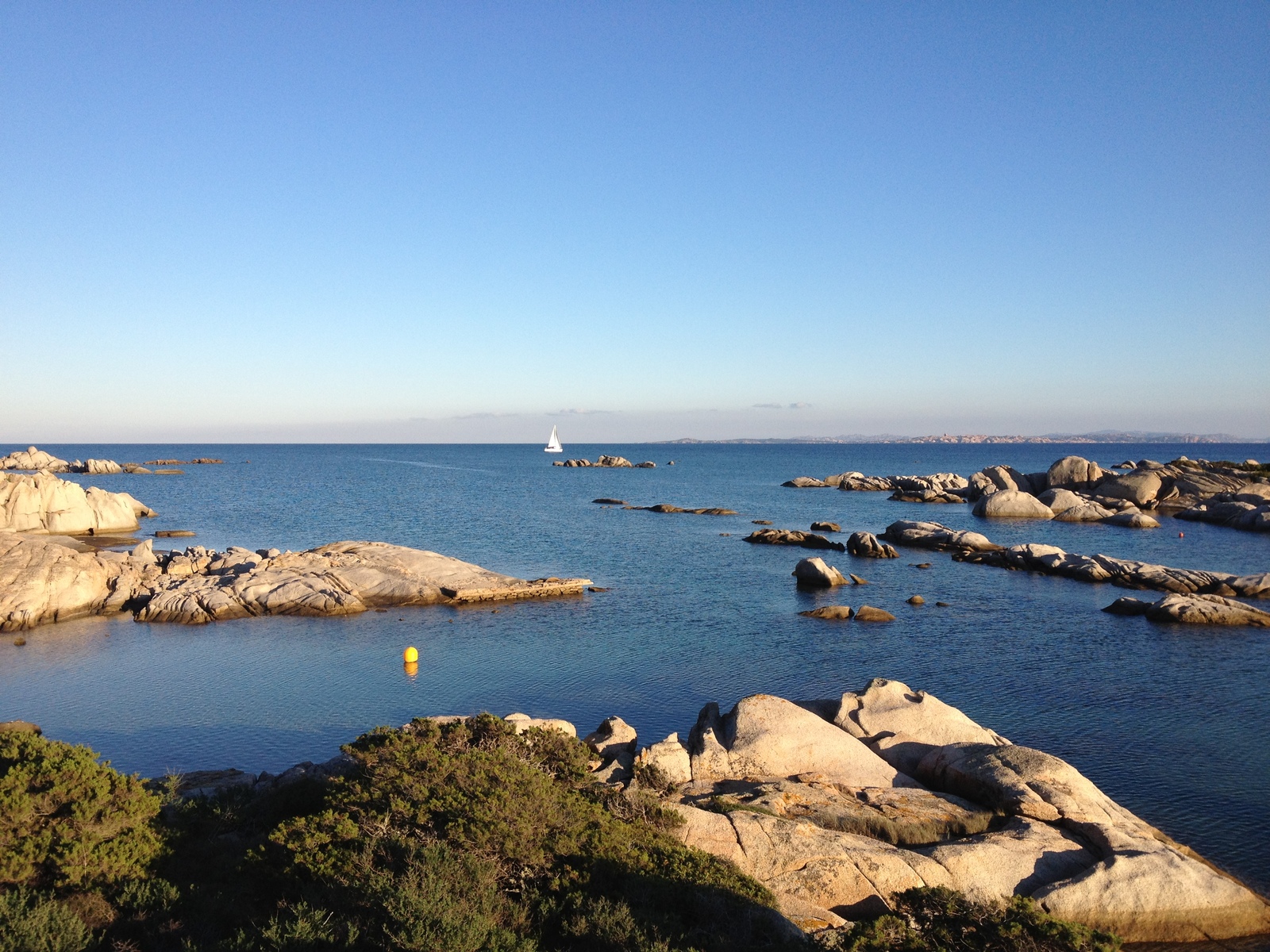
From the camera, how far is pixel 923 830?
628 inches

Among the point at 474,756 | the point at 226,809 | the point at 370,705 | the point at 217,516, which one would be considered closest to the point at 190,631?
the point at 370,705

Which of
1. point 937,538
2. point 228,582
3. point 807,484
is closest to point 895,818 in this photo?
point 228,582

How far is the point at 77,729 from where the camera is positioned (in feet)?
83.6

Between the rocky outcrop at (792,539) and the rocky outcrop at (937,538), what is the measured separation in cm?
544

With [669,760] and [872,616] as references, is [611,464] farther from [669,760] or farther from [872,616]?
[669,760]

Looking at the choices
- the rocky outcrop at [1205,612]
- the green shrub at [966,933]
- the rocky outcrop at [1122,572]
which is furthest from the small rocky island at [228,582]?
the green shrub at [966,933]

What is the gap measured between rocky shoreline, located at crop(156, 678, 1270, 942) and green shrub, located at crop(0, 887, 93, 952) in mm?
5193

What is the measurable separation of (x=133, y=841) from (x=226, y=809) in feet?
7.76

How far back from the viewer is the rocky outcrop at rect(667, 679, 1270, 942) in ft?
46.1

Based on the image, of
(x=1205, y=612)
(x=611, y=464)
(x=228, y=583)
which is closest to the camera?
(x=1205, y=612)

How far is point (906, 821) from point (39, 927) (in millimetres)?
13656

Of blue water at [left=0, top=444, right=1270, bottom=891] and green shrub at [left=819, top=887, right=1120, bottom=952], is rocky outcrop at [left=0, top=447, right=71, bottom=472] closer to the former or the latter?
blue water at [left=0, top=444, right=1270, bottom=891]

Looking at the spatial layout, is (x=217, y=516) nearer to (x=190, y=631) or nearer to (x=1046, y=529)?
(x=190, y=631)

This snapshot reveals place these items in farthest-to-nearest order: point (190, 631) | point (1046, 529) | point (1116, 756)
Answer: point (1046, 529) → point (190, 631) → point (1116, 756)
